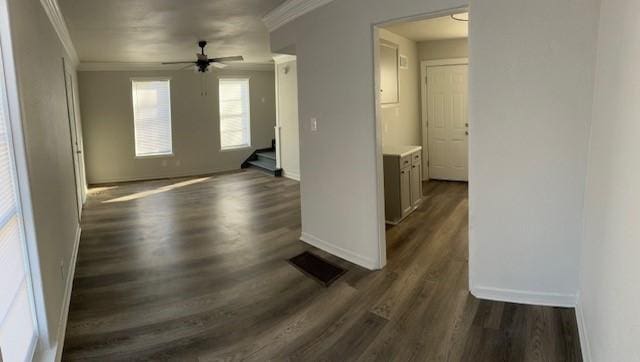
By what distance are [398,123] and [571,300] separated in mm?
4378

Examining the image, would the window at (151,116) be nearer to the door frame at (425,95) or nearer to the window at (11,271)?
the door frame at (425,95)

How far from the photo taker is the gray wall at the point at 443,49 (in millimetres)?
7395

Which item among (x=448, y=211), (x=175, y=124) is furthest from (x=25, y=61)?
(x=175, y=124)

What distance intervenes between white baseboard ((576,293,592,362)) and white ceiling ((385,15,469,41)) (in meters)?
3.94

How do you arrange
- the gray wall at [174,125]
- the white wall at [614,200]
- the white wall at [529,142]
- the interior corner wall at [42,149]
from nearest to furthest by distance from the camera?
the white wall at [614,200] < the interior corner wall at [42,149] < the white wall at [529,142] < the gray wall at [174,125]

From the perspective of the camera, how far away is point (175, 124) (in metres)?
9.75

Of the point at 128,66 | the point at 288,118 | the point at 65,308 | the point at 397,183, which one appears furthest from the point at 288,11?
the point at 128,66

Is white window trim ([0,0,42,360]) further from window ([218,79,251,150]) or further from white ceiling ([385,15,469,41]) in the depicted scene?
window ([218,79,251,150])

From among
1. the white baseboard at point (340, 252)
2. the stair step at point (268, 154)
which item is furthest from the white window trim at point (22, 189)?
the stair step at point (268, 154)

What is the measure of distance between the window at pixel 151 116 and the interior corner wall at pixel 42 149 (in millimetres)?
5719

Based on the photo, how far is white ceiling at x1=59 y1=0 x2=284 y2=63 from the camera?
435 centimetres

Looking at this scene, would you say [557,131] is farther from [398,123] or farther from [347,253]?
[398,123]

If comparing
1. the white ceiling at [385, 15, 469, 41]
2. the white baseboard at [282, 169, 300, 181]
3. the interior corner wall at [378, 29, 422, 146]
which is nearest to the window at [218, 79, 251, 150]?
the white baseboard at [282, 169, 300, 181]

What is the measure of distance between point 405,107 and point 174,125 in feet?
17.6
